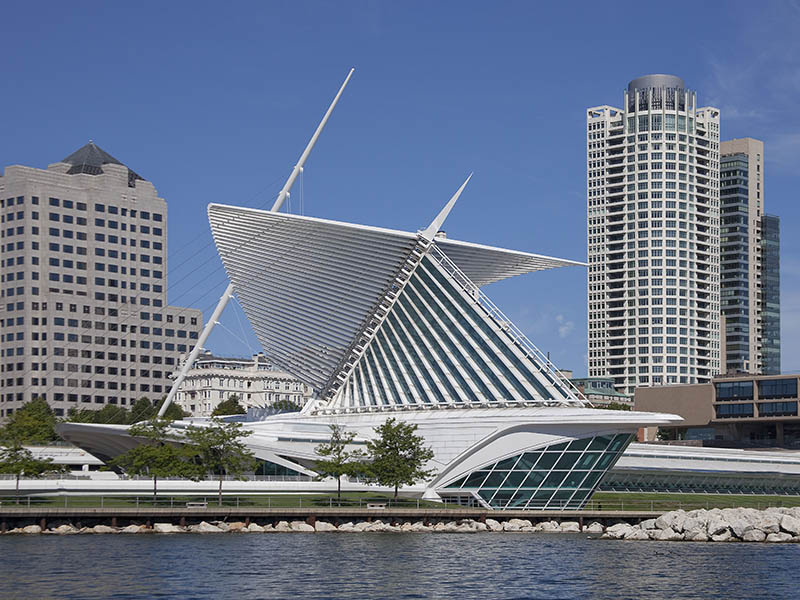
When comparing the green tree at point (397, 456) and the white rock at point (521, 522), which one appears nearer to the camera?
the white rock at point (521, 522)

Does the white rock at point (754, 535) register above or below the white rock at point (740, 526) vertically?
below

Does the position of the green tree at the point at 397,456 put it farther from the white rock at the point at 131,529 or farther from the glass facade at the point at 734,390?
the glass facade at the point at 734,390

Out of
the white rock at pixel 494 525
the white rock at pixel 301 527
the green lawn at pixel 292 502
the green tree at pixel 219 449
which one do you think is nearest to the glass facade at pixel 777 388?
the green lawn at pixel 292 502

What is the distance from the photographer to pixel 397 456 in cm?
9269

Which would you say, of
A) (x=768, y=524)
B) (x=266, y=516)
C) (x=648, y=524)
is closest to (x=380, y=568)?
(x=266, y=516)

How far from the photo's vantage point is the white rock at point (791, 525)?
8000cm

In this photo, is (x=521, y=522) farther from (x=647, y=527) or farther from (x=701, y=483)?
(x=701, y=483)

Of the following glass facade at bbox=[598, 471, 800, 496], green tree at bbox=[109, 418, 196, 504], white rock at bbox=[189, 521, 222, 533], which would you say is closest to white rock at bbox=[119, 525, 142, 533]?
white rock at bbox=[189, 521, 222, 533]

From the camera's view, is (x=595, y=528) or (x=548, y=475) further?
(x=548, y=475)

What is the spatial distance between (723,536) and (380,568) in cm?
3122

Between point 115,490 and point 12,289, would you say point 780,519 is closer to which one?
point 115,490

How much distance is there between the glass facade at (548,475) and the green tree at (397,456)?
3.66 m

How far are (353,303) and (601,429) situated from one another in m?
26.0

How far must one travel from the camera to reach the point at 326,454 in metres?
94.4
